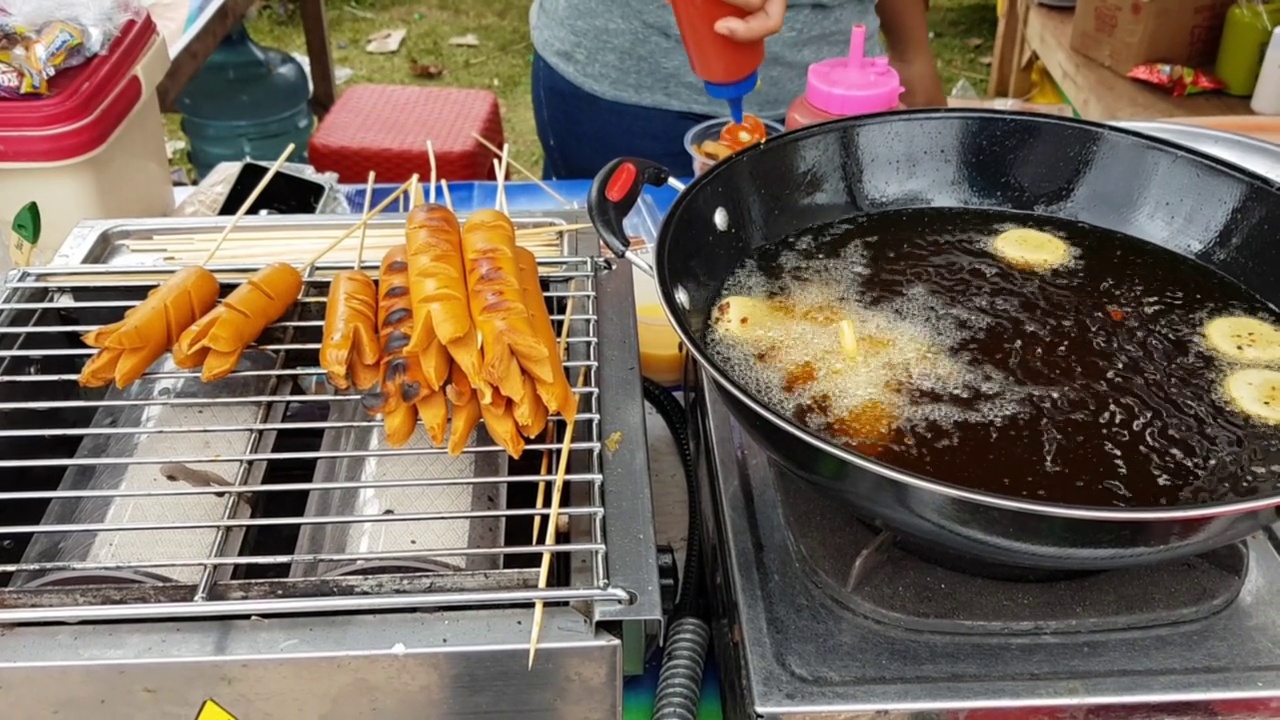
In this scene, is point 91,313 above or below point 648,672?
above

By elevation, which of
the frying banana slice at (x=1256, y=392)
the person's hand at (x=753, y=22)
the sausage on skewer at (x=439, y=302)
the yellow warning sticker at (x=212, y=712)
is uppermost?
the person's hand at (x=753, y=22)

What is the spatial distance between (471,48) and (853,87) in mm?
6705

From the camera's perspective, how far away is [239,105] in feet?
16.2

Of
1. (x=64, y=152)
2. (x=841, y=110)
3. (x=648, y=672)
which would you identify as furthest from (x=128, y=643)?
(x=841, y=110)

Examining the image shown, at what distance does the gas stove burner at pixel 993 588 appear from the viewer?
1222mm

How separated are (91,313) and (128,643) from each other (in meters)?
0.78

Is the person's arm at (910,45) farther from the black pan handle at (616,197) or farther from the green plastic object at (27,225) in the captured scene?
the green plastic object at (27,225)

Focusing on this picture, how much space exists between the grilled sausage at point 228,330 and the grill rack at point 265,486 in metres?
0.05

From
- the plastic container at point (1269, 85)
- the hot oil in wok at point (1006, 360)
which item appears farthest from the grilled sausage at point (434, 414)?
the plastic container at point (1269, 85)

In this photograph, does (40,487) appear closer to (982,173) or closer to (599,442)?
(599,442)

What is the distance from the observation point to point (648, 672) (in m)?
1.49

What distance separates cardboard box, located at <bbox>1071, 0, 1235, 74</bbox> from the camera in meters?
4.04

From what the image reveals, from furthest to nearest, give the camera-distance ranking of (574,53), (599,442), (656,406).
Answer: (574,53)
(656,406)
(599,442)

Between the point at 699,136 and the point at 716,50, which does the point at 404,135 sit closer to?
the point at 699,136
